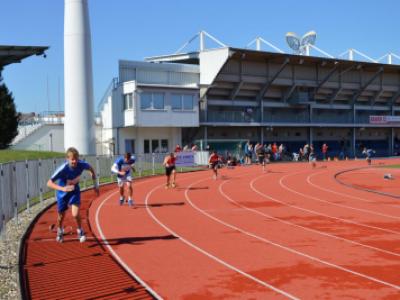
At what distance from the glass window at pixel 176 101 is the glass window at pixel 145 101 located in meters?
1.99

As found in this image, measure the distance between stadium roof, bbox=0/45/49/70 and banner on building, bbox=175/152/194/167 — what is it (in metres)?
12.7

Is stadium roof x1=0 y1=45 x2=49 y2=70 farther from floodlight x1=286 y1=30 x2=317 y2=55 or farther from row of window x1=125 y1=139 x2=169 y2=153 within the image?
floodlight x1=286 y1=30 x2=317 y2=55

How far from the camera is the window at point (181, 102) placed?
40594mm

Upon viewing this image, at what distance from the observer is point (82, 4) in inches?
1375

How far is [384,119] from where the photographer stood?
58.1 metres

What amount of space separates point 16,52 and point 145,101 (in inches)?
800

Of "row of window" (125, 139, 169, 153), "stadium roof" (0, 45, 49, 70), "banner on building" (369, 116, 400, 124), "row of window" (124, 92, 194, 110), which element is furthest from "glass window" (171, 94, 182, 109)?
"banner on building" (369, 116, 400, 124)

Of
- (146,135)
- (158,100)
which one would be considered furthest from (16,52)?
(146,135)

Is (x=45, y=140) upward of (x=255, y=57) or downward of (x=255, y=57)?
downward

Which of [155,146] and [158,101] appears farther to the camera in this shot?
[155,146]

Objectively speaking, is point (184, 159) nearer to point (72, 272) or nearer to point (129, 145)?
point (129, 145)

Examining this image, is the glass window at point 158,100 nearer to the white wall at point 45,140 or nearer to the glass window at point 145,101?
the glass window at point 145,101

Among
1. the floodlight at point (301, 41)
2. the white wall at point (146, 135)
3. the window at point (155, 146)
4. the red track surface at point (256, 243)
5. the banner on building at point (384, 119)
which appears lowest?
the red track surface at point (256, 243)

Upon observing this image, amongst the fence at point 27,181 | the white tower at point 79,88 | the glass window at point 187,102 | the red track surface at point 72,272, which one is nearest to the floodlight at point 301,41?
the glass window at point 187,102
